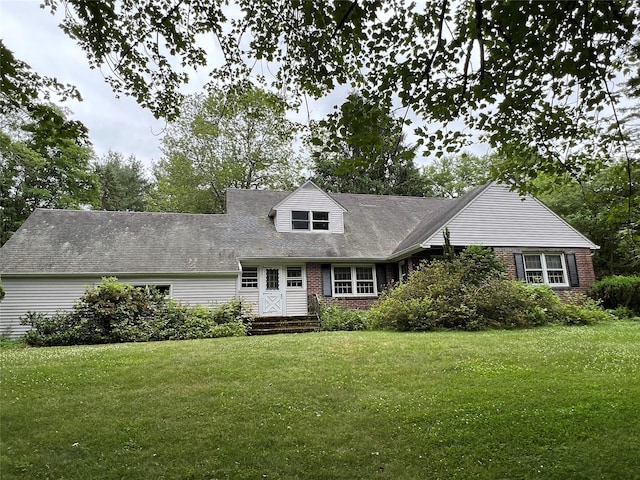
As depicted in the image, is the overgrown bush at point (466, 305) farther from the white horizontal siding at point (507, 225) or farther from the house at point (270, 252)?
the white horizontal siding at point (507, 225)

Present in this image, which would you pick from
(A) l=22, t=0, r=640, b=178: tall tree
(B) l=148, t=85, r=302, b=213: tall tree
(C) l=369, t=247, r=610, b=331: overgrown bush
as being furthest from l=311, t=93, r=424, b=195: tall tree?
(B) l=148, t=85, r=302, b=213: tall tree

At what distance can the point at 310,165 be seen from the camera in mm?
30469

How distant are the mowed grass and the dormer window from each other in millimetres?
10969

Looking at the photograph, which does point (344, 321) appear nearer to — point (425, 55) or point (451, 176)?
point (425, 55)

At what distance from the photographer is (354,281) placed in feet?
54.1

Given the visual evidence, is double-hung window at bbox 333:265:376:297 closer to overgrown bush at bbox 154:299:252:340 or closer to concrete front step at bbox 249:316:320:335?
concrete front step at bbox 249:316:320:335

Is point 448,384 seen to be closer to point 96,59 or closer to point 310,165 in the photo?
point 96,59

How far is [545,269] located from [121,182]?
3450 centimetres

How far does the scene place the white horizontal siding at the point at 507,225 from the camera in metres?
15.8

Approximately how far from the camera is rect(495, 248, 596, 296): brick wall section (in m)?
15.7

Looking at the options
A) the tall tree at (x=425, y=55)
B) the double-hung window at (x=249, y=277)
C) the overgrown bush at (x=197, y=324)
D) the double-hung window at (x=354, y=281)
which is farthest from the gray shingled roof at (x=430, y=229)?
the tall tree at (x=425, y=55)

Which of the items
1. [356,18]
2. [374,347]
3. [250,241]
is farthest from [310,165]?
[356,18]

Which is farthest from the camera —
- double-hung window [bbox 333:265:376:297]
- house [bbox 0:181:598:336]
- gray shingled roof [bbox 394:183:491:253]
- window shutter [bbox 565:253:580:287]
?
double-hung window [bbox 333:265:376:297]

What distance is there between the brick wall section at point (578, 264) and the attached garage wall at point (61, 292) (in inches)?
422
